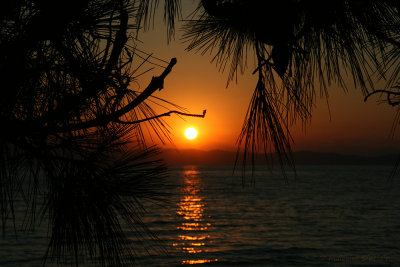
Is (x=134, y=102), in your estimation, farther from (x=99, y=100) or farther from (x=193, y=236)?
(x=193, y=236)

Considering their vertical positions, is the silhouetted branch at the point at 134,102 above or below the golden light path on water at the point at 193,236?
above

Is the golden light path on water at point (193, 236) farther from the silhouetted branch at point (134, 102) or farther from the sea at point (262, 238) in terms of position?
the silhouetted branch at point (134, 102)

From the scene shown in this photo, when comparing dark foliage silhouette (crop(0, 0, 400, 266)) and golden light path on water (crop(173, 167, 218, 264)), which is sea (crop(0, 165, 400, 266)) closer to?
golden light path on water (crop(173, 167, 218, 264))

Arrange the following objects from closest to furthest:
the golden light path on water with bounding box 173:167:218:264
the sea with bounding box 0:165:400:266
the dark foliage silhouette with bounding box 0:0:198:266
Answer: the dark foliage silhouette with bounding box 0:0:198:266 < the sea with bounding box 0:165:400:266 < the golden light path on water with bounding box 173:167:218:264

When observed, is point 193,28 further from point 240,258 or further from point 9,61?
point 240,258

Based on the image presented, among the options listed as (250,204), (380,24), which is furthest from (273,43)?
(250,204)

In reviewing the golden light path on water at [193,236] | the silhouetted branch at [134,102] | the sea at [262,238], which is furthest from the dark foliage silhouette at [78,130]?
the golden light path on water at [193,236]

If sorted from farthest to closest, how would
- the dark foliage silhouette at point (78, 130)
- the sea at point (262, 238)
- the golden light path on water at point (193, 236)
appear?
the golden light path on water at point (193, 236) → the sea at point (262, 238) → the dark foliage silhouette at point (78, 130)

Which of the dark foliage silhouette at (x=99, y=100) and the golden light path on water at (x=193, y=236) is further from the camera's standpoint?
the golden light path on water at (x=193, y=236)

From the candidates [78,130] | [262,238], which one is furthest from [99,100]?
[262,238]

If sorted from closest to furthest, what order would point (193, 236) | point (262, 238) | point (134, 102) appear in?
point (134, 102), point (262, 238), point (193, 236)

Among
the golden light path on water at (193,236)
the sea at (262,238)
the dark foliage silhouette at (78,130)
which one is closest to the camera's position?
the dark foliage silhouette at (78,130)

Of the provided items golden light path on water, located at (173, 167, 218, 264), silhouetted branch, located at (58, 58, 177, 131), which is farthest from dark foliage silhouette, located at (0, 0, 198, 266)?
golden light path on water, located at (173, 167, 218, 264)

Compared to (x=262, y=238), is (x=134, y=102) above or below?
above
